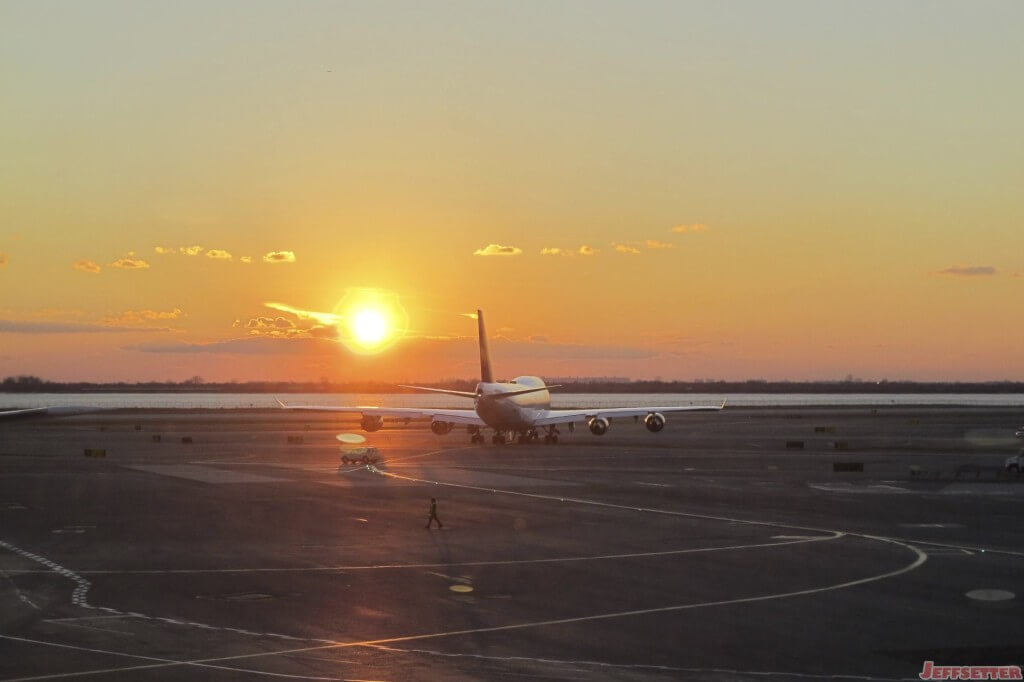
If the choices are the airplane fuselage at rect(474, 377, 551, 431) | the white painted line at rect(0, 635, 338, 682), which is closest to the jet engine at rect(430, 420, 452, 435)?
the airplane fuselage at rect(474, 377, 551, 431)

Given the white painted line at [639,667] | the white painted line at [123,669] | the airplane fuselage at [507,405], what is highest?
the airplane fuselage at [507,405]

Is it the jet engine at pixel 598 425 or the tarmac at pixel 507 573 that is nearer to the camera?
the tarmac at pixel 507 573

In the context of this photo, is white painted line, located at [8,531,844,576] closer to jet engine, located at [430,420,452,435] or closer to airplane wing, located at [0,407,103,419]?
airplane wing, located at [0,407,103,419]

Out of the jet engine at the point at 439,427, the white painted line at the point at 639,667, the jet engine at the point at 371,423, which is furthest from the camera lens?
the jet engine at the point at 371,423

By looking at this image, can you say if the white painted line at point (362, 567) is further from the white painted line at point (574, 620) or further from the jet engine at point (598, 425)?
the jet engine at point (598, 425)

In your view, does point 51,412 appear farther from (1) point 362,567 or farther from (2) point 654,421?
(2) point 654,421

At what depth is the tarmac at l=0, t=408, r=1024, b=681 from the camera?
2141 cm

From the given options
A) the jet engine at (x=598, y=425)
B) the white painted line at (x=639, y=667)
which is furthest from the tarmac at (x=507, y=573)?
the jet engine at (x=598, y=425)

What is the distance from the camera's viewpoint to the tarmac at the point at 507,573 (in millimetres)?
21406

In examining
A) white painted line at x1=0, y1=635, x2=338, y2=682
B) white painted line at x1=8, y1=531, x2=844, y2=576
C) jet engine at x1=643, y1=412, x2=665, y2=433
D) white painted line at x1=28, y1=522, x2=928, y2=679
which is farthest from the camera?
jet engine at x1=643, y1=412, x2=665, y2=433

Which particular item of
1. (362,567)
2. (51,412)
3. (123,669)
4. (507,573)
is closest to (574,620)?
(507,573)

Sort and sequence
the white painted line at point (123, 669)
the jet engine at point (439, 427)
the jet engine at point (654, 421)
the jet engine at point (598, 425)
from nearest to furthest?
the white painted line at point (123, 669)
the jet engine at point (439, 427)
the jet engine at point (598, 425)
the jet engine at point (654, 421)

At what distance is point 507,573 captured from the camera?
31469 millimetres

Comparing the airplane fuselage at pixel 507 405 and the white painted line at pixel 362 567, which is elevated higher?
the airplane fuselage at pixel 507 405
